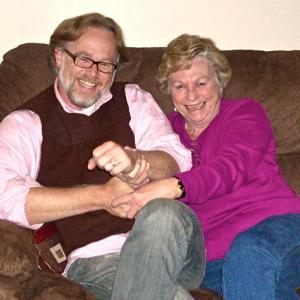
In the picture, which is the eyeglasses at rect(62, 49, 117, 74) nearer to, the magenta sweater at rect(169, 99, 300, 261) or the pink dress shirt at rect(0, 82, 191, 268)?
the pink dress shirt at rect(0, 82, 191, 268)

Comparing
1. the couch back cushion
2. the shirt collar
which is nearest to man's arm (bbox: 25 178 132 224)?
the shirt collar

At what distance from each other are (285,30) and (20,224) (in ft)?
5.23

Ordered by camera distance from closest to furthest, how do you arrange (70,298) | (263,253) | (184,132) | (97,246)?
1. (70,298)
2. (263,253)
3. (97,246)
4. (184,132)

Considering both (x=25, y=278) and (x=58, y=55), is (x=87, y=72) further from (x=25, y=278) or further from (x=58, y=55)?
(x=25, y=278)

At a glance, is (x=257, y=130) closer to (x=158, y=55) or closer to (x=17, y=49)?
(x=158, y=55)

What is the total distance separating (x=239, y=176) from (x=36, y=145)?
683mm

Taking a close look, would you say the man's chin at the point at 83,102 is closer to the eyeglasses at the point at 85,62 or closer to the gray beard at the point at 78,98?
the gray beard at the point at 78,98

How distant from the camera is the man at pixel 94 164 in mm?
1434

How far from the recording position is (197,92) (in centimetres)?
185

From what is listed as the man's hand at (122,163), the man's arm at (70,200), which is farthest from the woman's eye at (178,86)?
the man's arm at (70,200)

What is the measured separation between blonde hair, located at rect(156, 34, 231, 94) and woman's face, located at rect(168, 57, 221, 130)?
0.02 m

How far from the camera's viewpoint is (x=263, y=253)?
1.46 meters

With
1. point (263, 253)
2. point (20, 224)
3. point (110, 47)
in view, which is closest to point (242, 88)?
point (110, 47)

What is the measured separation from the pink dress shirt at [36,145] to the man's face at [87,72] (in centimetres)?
4
